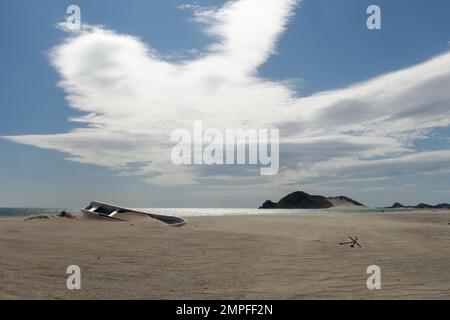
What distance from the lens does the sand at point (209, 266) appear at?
27.5ft

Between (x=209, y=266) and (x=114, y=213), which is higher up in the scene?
(x=114, y=213)

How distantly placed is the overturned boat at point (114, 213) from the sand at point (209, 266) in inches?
349

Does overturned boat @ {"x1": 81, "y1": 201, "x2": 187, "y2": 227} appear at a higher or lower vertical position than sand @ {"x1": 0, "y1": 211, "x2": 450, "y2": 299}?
higher

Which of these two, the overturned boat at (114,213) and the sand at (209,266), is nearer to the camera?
the sand at (209,266)

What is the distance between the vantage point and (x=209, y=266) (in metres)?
11.5

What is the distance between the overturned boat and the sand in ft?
29.1

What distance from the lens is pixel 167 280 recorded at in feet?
31.3

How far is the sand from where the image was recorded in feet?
27.5

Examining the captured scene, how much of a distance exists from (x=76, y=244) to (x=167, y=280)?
235 inches

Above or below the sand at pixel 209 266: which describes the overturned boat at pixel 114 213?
above

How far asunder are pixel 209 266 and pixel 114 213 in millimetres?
17724

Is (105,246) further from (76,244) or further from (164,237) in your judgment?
(164,237)

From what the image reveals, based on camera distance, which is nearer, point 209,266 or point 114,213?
point 209,266
